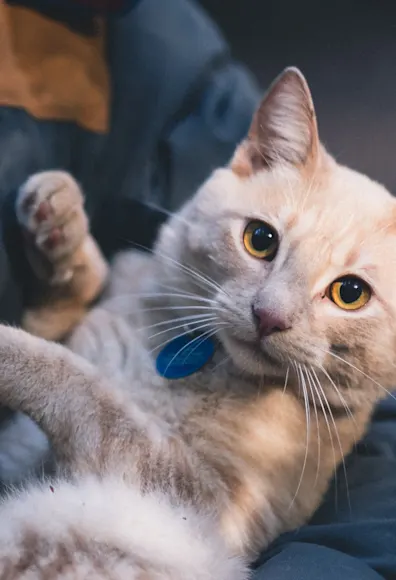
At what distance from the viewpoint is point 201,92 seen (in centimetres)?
153

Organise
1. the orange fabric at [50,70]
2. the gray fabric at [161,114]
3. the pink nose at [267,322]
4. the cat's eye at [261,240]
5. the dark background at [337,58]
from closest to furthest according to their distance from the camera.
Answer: the pink nose at [267,322] < the cat's eye at [261,240] < the orange fabric at [50,70] < the gray fabric at [161,114] < the dark background at [337,58]

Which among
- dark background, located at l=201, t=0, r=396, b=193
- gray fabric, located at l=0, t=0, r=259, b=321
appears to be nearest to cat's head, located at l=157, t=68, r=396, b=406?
gray fabric, located at l=0, t=0, r=259, b=321

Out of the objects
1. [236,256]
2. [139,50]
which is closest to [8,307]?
[236,256]

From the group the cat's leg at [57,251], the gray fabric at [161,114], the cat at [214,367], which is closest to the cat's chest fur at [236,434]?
the cat at [214,367]

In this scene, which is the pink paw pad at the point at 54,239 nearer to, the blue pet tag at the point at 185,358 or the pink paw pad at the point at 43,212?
the pink paw pad at the point at 43,212

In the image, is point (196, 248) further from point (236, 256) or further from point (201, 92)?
point (201, 92)

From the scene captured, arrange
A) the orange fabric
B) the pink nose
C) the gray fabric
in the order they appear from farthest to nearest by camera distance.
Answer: the gray fabric, the orange fabric, the pink nose

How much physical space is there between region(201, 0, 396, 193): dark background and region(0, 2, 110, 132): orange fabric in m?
0.48

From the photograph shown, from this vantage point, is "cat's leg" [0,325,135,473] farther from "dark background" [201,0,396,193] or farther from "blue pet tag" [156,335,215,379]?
"dark background" [201,0,396,193]

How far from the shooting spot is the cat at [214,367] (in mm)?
958

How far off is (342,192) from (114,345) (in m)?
0.47

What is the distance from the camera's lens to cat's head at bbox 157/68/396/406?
0.99 meters

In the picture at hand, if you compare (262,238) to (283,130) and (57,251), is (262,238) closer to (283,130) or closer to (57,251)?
(283,130)

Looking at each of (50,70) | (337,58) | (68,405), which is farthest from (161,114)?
(68,405)
